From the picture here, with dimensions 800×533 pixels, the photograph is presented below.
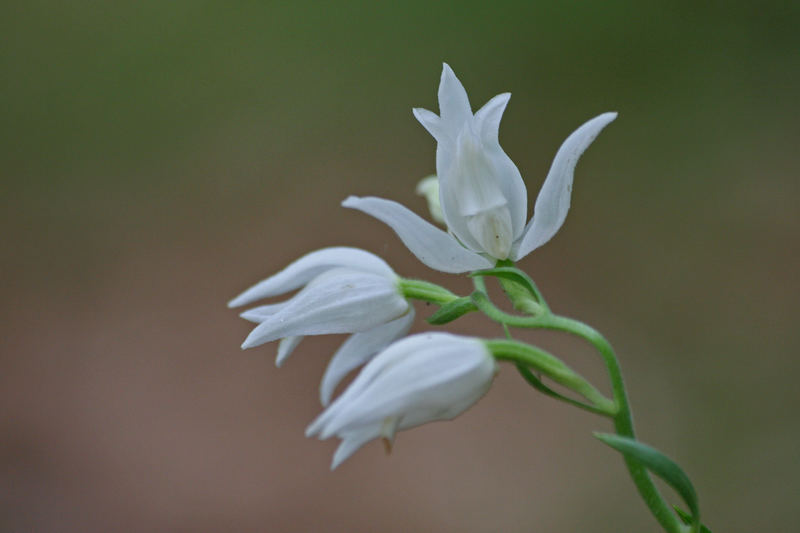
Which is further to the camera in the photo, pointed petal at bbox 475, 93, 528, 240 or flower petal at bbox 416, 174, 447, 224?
flower petal at bbox 416, 174, 447, 224

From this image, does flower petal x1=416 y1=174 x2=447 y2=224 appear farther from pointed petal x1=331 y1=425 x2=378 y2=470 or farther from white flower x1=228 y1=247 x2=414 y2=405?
pointed petal x1=331 y1=425 x2=378 y2=470

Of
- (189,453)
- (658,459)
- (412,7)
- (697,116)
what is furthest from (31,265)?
(658,459)

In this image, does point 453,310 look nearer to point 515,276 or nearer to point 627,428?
point 515,276

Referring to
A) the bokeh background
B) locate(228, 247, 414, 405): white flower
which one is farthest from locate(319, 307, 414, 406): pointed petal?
the bokeh background

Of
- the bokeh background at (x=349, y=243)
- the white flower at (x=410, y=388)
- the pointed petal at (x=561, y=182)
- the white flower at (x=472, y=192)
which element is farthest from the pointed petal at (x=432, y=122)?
the bokeh background at (x=349, y=243)

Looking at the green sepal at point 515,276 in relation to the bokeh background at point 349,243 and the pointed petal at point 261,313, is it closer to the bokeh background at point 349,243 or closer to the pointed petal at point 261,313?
the pointed petal at point 261,313

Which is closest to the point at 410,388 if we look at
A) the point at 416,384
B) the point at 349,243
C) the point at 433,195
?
the point at 416,384
